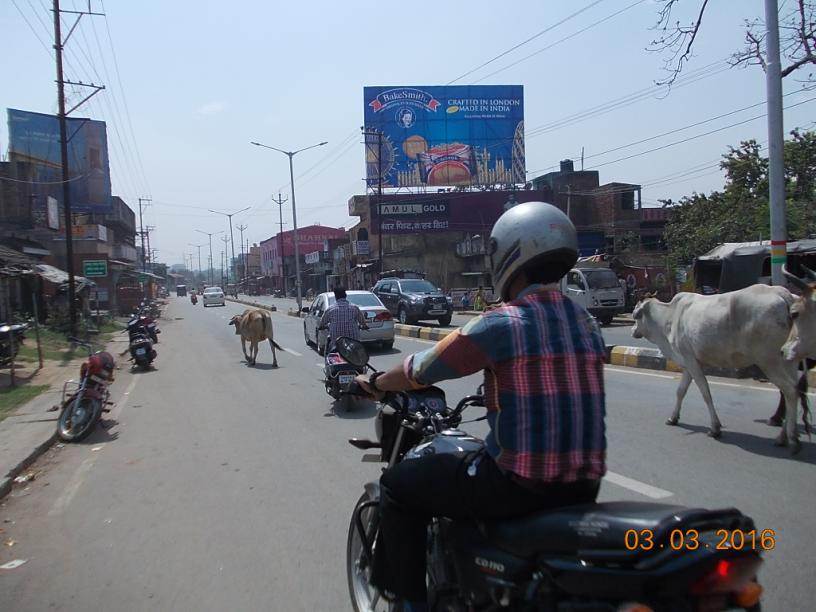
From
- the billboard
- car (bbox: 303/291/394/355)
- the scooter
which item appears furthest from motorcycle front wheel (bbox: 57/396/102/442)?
the billboard

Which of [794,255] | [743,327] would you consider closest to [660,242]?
[794,255]

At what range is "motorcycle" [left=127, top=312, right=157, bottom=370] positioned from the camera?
47.2 feet

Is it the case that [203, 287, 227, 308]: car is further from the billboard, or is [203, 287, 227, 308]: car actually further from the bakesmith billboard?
the bakesmith billboard

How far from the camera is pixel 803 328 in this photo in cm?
567

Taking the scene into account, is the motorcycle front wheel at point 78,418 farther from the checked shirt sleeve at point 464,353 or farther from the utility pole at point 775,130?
the utility pole at point 775,130

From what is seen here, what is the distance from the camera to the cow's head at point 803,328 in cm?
563

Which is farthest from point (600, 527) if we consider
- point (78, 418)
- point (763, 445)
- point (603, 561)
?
point (78, 418)

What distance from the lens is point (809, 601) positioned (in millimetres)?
3234

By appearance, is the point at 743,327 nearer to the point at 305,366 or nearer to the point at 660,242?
the point at 305,366

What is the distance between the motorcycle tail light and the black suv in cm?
2191

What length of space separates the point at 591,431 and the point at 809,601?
6.77ft

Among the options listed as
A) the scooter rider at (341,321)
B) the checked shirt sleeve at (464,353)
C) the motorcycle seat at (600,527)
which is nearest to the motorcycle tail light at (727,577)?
the motorcycle seat at (600,527)
